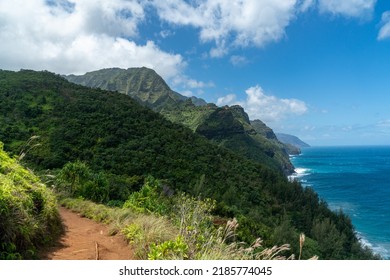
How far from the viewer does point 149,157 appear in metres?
46.1

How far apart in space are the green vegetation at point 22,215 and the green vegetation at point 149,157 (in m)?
21.4

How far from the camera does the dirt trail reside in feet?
16.7

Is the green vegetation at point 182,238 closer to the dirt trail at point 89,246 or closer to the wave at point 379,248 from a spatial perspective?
the dirt trail at point 89,246

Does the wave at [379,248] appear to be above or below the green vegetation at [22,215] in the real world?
below

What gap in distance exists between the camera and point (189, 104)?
549 ft

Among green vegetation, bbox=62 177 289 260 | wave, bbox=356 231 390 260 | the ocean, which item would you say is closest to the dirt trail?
green vegetation, bbox=62 177 289 260

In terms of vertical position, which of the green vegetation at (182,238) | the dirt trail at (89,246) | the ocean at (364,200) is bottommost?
the ocean at (364,200)

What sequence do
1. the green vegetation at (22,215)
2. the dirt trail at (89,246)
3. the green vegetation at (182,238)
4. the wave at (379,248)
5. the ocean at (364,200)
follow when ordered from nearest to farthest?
the green vegetation at (182,238) < the green vegetation at (22,215) < the dirt trail at (89,246) < the wave at (379,248) < the ocean at (364,200)

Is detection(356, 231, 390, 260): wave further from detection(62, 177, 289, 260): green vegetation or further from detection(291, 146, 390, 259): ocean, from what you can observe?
detection(62, 177, 289, 260): green vegetation

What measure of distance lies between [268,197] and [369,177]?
90472 millimetres

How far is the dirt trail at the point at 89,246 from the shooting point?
16.7ft

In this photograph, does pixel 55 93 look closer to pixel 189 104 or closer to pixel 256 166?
pixel 256 166

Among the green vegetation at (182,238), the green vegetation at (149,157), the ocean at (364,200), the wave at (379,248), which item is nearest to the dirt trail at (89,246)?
the green vegetation at (182,238)

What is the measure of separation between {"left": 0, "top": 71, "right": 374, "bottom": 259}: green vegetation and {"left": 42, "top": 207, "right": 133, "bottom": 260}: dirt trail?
20.1m
